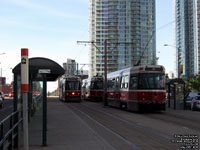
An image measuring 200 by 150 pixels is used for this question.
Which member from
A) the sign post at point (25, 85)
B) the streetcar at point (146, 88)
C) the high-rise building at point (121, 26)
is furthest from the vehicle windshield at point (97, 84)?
the high-rise building at point (121, 26)

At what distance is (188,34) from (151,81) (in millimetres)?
158188

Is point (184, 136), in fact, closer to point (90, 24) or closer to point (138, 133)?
point (138, 133)

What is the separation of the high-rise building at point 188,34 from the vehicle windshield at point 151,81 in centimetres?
13514

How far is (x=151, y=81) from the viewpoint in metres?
21.2

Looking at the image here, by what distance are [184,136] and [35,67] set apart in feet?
18.2

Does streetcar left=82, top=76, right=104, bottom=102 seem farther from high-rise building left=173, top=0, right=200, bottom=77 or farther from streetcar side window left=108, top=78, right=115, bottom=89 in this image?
high-rise building left=173, top=0, right=200, bottom=77

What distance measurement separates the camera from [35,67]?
33.3 ft

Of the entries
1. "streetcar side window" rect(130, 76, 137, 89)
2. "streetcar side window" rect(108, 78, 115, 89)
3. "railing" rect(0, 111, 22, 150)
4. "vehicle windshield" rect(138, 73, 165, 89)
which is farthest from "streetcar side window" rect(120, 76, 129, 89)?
"railing" rect(0, 111, 22, 150)

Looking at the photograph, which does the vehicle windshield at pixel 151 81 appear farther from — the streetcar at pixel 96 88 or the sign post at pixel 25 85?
the streetcar at pixel 96 88

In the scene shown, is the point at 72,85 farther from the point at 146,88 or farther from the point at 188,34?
the point at 188,34

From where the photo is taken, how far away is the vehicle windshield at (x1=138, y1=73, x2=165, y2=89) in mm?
21000

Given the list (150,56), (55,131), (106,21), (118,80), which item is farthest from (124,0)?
(55,131)

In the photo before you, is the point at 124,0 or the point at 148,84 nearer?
the point at 148,84

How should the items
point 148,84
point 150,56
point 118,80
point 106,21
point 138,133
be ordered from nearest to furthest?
point 138,133, point 148,84, point 118,80, point 150,56, point 106,21
